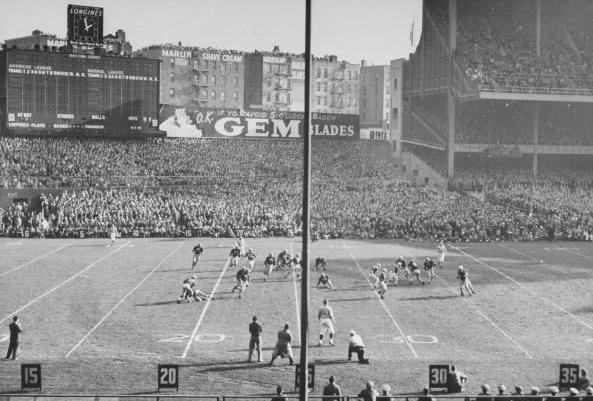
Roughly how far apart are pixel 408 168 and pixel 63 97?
34695 mm

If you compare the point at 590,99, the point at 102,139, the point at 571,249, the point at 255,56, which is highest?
the point at 255,56

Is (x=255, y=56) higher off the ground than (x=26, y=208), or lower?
higher

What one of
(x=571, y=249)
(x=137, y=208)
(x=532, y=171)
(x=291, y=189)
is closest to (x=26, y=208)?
(x=137, y=208)

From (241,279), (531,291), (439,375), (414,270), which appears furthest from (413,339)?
(531,291)

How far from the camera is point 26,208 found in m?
53.3

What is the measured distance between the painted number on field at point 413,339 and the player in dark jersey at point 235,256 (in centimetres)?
1419

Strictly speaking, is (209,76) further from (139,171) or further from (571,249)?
(571,249)

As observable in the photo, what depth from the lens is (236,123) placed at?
72188 mm

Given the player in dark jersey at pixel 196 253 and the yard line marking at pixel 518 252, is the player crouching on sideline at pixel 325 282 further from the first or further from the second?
the yard line marking at pixel 518 252

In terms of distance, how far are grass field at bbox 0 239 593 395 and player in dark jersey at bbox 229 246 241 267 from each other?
92 cm

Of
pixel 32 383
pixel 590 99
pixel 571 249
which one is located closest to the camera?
pixel 32 383

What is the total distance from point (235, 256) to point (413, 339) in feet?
49.3

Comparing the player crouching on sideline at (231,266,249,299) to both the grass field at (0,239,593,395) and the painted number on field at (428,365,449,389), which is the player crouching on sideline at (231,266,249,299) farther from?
the painted number on field at (428,365,449,389)

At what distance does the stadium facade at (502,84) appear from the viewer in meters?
69.9
